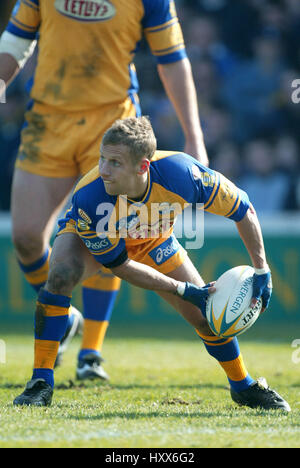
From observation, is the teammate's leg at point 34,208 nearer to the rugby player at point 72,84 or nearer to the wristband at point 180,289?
the rugby player at point 72,84

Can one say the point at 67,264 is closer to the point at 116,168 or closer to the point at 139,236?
the point at 139,236

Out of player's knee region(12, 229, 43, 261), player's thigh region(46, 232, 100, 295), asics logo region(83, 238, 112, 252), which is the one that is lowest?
player's knee region(12, 229, 43, 261)

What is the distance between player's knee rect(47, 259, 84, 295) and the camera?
3963mm

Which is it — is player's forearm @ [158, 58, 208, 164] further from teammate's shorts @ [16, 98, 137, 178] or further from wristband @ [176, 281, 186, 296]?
wristband @ [176, 281, 186, 296]

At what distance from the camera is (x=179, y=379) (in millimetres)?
5203

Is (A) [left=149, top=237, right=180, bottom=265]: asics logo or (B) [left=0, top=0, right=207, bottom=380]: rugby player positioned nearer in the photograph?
(A) [left=149, top=237, right=180, bottom=265]: asics logo

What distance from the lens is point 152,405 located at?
4.07m

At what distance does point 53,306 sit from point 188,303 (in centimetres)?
71

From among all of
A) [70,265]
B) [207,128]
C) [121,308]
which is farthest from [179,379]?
[207,128]

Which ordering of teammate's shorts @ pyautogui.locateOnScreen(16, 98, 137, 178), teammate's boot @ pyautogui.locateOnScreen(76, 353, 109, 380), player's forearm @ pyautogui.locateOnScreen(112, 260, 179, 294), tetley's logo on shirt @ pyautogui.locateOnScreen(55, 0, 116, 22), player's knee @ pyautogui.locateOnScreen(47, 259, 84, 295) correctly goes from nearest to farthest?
1. player's forearm @ pyautogui.locateOnScreen(112, 260, 179, 294)
2. player's knee @ pyautogui.locateOnScreen(47, 259, 84, 295)
3. tetley's logo on shirt @ pyautogui.locateOnScreen(55, 0, 116, 22)
4. teammate's shorts @ pyautogui.locateOnScreen(16, 98, 137, 178)
5. teammate's boot @ pyautogui.locateOnScreen(76, 353, 109, 380)

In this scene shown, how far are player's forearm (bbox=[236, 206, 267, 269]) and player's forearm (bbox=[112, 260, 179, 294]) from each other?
0.44 metres

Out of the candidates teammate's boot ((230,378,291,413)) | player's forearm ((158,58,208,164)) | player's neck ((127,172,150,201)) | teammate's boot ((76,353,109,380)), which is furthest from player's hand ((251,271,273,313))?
teammate's boot ((76,353,109,380))

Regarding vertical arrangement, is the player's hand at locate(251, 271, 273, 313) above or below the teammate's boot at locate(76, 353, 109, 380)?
above
